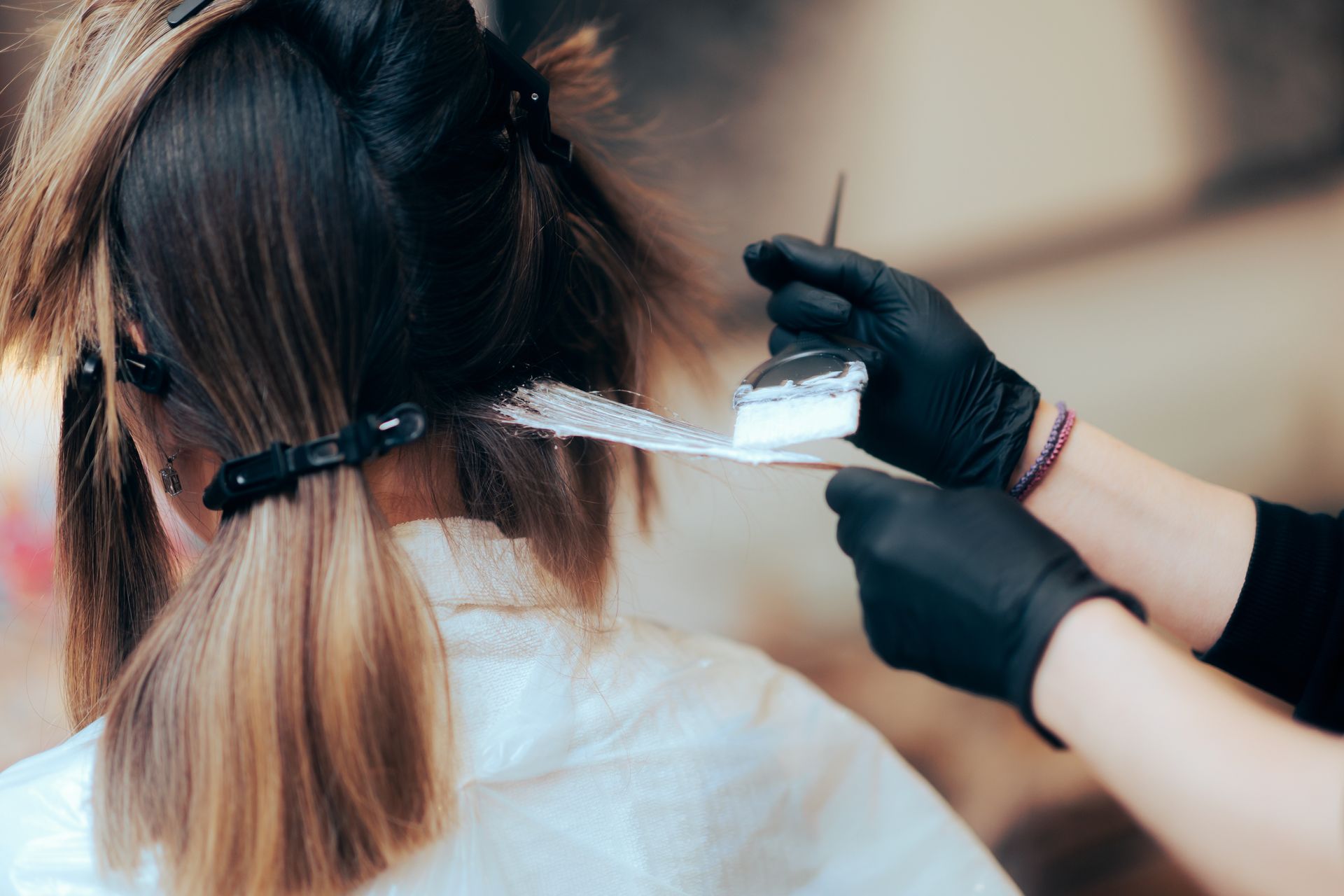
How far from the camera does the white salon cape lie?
26.4 inches

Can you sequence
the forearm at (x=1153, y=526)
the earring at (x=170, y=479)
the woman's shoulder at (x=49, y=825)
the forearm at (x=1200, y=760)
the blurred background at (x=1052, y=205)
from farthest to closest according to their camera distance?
1. the blurred background at (x=1052, y=205)
2. the forearm at (x=1153, y=526)
3. the earring at (x=170, y=479)
4. the woman's shoulder at (x=49, y=825)
5. the forearm at (x=1200, y=760)

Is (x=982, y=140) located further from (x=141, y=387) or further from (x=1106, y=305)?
(x=141, y=387)

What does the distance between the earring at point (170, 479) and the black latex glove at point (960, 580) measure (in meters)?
0.60

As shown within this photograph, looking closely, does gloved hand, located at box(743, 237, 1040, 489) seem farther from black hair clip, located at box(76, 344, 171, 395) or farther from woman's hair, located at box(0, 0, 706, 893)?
black hair clip, located at box(76, 344, 171, 395)

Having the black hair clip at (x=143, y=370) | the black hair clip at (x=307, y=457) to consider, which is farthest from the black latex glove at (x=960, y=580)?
the black hair clip at (x=143, y=370)

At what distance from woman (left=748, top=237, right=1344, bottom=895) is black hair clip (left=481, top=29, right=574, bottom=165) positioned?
25cm

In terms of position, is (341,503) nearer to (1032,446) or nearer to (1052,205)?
(1032,446)

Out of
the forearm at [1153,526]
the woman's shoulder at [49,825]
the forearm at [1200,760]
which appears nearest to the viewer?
the forearm at [1200,760]

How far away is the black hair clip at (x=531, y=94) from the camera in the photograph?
0.79 meters

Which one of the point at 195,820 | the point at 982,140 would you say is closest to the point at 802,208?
the point at 982,140

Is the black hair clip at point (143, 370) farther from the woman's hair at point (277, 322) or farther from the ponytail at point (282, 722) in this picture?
the ponytail at point (282, 722)

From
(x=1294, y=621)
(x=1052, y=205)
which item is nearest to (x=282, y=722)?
(x=1294, y=621)

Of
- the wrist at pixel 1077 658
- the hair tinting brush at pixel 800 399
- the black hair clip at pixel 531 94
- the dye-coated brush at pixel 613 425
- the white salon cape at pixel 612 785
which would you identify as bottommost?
the white salon cape at pixel 612 785

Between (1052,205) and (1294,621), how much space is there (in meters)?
0.81
